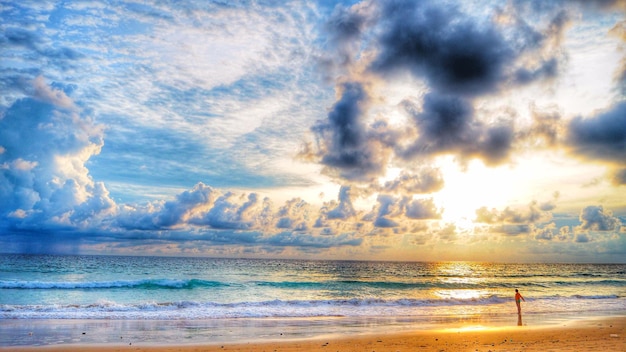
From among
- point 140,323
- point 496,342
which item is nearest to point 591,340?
point 496,342

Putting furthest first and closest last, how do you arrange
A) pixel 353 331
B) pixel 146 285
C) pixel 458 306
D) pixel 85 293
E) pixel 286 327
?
1. pixel 146 285
2. pixel 85 293
3. pixel 458 306
4. pixel 286 327
5. pixel 353 331

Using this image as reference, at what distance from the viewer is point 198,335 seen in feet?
57.5

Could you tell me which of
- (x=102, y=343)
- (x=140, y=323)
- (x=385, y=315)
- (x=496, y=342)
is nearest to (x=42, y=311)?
(x=140, y=323)

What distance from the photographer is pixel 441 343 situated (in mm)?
15539

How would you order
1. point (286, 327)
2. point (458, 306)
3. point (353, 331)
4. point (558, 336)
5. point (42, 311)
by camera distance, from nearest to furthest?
point (558, 336)
point (353, 331)
point (286, 327)
point (42, 311)
point (458, 306)

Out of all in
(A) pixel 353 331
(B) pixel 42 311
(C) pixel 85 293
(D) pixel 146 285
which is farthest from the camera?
(D) pixel 146 285

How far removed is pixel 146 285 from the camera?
1793 inches

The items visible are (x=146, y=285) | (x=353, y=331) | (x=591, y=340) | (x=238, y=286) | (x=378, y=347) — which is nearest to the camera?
(x=378, y=347)

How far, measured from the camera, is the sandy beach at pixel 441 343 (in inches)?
565

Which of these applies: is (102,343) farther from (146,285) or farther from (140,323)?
(146,285)

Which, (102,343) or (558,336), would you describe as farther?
(558,336)

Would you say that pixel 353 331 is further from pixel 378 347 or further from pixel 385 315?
pixel 385 315

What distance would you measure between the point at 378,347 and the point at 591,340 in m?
8.64

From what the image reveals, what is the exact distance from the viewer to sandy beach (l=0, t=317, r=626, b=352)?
14359 millimetres
